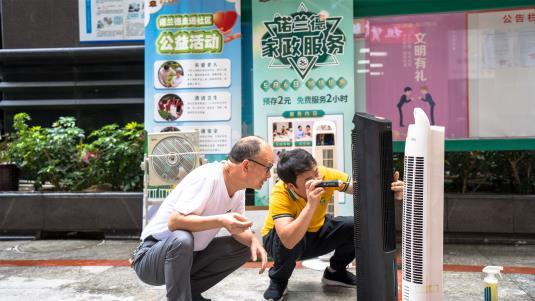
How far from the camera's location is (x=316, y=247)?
3.49 metres

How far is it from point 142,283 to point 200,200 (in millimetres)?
Answer: 1500

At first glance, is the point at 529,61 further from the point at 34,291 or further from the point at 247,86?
the point at 34,291

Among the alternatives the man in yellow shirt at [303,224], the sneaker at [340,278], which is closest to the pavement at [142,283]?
the sneaker at [340,278]

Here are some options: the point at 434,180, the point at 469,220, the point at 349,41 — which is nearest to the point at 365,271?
the point at 434,180

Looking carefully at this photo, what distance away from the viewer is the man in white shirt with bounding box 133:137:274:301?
270 cm

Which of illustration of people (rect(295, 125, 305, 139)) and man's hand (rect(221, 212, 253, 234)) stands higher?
illustration of people (rect(295, 125, 305, 139))

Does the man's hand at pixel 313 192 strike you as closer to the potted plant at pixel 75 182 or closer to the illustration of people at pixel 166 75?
the illustration of people at pixel 166 75

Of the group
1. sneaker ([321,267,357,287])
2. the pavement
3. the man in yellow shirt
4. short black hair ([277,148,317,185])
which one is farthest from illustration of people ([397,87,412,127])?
short black hair ([277,148,317,185])

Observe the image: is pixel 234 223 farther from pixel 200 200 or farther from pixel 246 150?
pixel 246 150

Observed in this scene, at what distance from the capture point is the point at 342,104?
14.8 feet

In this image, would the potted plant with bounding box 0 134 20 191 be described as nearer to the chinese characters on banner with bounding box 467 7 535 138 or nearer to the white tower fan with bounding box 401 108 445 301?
the chinese characters on banner with bounding box 467 7 535 138

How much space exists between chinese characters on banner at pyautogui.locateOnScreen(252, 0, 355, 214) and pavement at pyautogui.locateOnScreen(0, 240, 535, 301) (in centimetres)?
97

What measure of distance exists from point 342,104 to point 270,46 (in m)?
0.82

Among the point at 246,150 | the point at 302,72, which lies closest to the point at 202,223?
the point at 246,150
